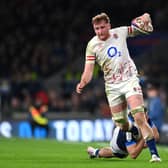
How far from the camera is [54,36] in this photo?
3569 centimetres

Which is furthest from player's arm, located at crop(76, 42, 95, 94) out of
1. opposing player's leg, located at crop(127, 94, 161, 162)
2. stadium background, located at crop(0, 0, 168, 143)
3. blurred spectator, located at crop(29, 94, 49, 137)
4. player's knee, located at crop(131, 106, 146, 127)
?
blurred spectator, located at crop(29, 94, 49, 137)

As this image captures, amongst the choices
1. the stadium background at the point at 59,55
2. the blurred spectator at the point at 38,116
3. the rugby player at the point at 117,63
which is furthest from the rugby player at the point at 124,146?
the blurred spectator at the point at 38,116

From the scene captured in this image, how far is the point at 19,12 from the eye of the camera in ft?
118

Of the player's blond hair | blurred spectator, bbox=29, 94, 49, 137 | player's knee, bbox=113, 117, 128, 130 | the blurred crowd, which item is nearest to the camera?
the player's blond hair

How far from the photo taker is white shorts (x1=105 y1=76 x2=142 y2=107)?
12.7m

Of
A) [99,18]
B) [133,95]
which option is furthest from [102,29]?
[133,95]

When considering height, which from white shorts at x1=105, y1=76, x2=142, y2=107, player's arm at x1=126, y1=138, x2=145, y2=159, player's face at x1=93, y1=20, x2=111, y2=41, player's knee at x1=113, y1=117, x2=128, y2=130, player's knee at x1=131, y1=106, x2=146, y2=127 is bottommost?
player's arm at x1=126, y1=138, x2=145, y2=159

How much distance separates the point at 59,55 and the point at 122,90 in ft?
71.3

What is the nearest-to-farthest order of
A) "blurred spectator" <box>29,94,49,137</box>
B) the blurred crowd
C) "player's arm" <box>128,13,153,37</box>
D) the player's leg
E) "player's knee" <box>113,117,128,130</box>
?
"player's arm" <box>128,13,153,37</box>
"player's knee" <box>113,117,128,130</box>
the player's leg
"blurred spectator" <box>29,94,49,137</box>
the blurred crowd

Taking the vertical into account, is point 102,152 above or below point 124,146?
below

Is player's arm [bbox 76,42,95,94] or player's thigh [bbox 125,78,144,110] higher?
player's arm [bbox 76,42,95,94]

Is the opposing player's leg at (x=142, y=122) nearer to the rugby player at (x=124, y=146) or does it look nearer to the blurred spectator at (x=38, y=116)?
the rugby player at (x=124, y=146)

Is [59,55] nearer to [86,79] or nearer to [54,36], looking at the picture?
[54,36]

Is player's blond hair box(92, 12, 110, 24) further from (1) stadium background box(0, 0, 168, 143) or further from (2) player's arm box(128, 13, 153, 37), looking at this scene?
(1) stadium background box(0, 0, 168, 143)
